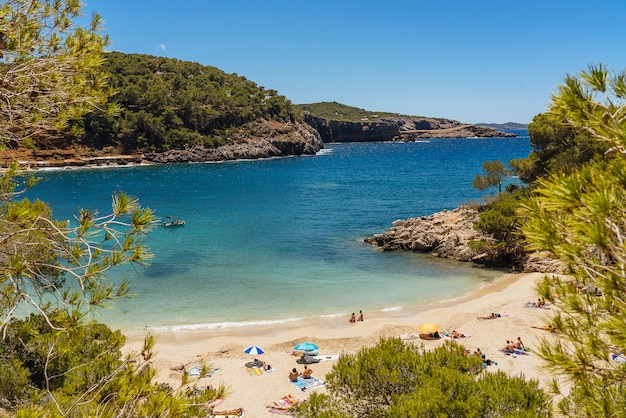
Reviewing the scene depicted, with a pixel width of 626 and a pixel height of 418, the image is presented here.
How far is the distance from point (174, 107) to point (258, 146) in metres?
22.7

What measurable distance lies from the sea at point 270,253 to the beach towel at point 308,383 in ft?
20.0

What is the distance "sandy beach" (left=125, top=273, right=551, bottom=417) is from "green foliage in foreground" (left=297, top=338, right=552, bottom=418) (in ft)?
15.8

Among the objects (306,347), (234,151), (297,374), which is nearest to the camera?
(297,374)

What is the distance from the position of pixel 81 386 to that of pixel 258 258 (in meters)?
22.3

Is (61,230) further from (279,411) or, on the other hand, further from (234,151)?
(234,151)

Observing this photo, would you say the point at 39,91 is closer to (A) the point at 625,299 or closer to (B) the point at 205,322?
(A) the point at 625,299

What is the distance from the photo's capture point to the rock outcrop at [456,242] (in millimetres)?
29188

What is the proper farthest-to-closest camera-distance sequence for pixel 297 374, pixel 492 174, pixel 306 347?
pixel 492 174 → pixel 306 347 → pixel 297 374

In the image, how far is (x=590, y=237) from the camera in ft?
10.9

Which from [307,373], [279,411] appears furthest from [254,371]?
[279,411]

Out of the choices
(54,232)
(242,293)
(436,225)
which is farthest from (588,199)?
(436,225)

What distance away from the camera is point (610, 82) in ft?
13.1

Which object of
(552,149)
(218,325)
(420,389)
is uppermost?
(552,149)

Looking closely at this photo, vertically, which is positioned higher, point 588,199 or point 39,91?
point 39,91
